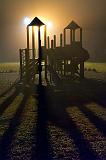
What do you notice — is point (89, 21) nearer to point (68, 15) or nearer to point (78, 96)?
point (68, 15)

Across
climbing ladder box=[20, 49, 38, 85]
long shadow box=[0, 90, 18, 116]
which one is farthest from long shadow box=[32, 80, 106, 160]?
climbing ladder box=[20, 49, 38, 85]

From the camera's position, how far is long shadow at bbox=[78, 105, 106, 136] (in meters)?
9.02

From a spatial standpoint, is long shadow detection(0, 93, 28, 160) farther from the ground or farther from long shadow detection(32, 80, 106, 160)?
long shadow detection(32, 80, 106, 160)

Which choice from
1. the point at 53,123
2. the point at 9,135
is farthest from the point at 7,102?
the point at 9,135

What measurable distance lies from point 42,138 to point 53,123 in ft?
5.30

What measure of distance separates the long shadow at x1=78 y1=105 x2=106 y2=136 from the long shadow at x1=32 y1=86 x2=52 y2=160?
115cm

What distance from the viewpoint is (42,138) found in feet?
27.1

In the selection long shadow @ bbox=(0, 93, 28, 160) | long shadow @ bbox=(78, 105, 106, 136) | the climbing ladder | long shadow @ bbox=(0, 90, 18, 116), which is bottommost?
long shadow @ bbox=(0, 93, 28, 160)

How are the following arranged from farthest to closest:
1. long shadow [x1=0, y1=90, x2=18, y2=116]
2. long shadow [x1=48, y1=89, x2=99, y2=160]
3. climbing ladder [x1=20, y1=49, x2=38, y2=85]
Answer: climbing ladder [x1=20, y1=49, x2=38, y2=85] → long shadow [x1=0, y1=90, x2=18, y2=116] → long shadow [x1=48, y1=89, x2=99, y2=160]

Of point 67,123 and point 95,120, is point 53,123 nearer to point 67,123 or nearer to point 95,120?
point 67,123

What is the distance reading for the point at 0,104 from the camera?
13203 mm

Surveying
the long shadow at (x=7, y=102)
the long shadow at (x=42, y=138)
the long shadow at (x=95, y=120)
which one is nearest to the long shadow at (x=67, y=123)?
the long shadow at (x=42, y=138)

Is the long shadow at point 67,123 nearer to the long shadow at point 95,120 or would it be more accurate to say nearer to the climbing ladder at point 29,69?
the long shadow at point 95,120

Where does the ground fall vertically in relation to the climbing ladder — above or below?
below
